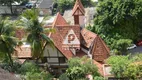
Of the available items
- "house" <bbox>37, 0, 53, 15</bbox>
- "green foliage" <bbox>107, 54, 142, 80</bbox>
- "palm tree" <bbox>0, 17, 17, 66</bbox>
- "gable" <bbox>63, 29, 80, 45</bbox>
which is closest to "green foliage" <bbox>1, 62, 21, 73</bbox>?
"palm tree" <bbox>0, 17, 17, 66</bbox>

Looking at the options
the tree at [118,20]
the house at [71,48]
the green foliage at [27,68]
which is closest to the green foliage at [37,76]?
the green foliage at [27,68]

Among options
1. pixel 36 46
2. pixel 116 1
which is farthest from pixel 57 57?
pixel 116 1

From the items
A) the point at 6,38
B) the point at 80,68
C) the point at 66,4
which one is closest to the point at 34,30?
the point at 6,38

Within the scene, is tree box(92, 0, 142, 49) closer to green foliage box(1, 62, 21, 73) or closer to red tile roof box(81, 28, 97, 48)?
red tile roof box(81, 28, 97, 48)

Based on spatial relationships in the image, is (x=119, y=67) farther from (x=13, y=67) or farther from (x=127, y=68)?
(x=13, y=67)

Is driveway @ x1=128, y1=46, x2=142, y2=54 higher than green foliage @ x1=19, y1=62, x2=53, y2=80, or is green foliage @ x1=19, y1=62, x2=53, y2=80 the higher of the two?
green foliage @ x1=19, y1=62, x2=53, y2=80

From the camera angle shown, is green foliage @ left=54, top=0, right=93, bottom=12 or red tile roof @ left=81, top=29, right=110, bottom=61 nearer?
red tile roof @ left=81, top=29, right=110, bottom=61

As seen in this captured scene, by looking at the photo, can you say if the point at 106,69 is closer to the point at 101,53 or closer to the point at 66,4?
the point at 101,53
